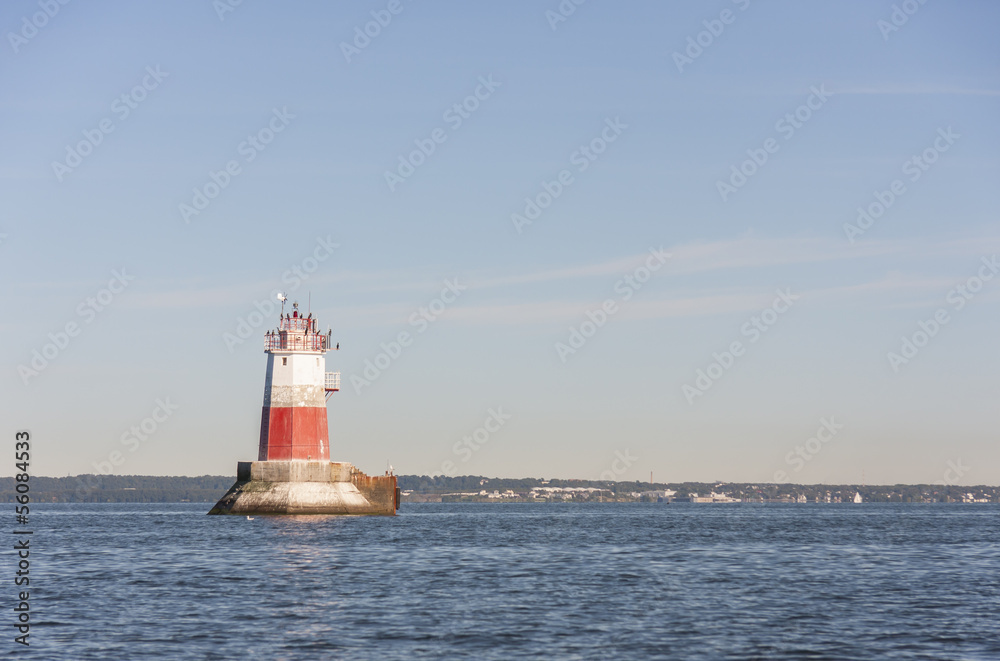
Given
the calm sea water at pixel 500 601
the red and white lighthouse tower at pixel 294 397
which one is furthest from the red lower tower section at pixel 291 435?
the calm sea water at pixel 500 601

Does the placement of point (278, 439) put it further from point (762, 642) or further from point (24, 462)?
point (762, 642)

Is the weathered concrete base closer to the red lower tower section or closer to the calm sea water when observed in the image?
the red lower tower section

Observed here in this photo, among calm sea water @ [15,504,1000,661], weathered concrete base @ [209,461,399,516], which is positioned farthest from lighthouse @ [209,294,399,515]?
calm sea water @ [15,504,1000,661]

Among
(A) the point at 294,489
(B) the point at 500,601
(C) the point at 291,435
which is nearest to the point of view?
(B) the point at 500,601

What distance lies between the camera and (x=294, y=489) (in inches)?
2795

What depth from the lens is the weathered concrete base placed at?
2798 inches

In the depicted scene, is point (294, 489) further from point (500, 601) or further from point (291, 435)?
point (500, 601)

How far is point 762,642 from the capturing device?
25031 millimetres

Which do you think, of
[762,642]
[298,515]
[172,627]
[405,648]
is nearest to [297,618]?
[172,627]

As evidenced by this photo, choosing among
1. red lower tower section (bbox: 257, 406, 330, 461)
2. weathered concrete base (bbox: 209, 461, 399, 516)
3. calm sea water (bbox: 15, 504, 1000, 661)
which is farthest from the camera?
red lower tower section (bbox: 257, 406, 330, 461)

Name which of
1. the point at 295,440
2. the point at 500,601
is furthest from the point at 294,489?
the point at 500,601

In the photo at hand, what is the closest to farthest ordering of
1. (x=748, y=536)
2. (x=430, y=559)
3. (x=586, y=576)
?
(x=586, y=576) < (x=430, y=559) < (x=748, y=536)

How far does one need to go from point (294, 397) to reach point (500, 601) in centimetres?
4259

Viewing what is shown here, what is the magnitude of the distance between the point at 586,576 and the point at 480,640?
15.0 m
